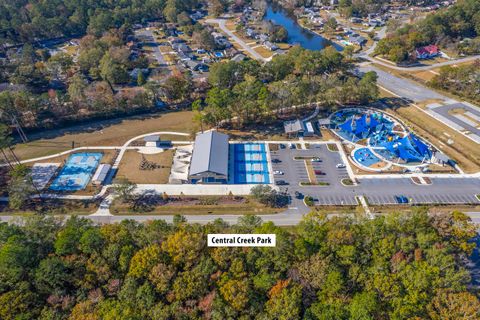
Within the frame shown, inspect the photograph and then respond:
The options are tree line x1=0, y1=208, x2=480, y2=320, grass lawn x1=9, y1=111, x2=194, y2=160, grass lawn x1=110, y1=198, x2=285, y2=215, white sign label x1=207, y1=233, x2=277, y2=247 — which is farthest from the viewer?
grass lawn x1=9, y1=111, x2=194, y2=160

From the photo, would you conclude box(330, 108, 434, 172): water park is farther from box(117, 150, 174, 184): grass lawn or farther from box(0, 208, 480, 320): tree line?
box(117, 150, 174, 184): grass lawn

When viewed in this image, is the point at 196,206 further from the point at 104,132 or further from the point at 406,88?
the point at 406,88

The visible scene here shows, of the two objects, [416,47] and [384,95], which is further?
[416,47]

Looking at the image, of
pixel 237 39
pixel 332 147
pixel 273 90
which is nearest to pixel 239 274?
pixel 332 147

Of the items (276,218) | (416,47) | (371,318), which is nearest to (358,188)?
(276,218)

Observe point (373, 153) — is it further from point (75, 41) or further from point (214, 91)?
point (75, 41)

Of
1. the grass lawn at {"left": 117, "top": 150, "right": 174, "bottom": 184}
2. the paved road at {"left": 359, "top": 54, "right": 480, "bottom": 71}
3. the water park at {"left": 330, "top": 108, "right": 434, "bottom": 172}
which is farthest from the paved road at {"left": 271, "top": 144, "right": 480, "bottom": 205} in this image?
the paved road at {"left": 359, "top": 54, "right": 480, "bottom": 71}
